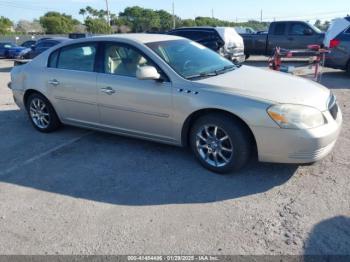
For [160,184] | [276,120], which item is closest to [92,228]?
[160,184]

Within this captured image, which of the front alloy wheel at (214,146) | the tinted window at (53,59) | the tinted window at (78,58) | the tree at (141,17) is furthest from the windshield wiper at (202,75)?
the tree at (141,17)

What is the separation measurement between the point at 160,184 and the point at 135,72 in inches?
60.2

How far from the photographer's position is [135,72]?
4.55 metres

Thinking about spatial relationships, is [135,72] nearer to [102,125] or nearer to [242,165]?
[102,125]

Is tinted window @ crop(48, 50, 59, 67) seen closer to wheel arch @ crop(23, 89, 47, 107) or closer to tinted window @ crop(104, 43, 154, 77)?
wheel arch @ crop(23, 89, 47, 107)

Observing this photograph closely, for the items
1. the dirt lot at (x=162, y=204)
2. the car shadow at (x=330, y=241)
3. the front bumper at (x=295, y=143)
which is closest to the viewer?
the car shadow at (x=330, y=241)

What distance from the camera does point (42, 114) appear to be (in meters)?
5.78

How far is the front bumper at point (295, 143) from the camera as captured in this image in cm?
356

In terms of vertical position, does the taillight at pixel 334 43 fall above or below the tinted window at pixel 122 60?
below

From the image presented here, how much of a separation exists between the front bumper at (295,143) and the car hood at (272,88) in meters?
0.28

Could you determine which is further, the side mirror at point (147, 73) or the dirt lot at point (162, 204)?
the side mirror at point (147, 73)

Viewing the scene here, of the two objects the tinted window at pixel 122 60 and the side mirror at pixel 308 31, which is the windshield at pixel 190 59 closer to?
the tinted window at pixel 122 60

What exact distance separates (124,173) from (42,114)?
91.9 inches

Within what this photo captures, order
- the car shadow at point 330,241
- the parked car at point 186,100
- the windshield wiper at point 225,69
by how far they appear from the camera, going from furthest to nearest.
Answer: the windshield wiper at point 225,69, the parked car at point 186,100, the car shadow at point 330,241
